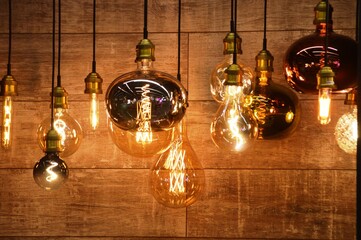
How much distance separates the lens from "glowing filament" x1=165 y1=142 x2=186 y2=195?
8.09 feet

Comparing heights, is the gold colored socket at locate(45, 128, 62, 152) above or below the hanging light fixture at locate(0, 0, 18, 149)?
below

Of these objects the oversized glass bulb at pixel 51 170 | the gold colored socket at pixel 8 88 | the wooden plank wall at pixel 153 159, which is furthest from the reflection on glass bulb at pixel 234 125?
the wooden plank wall at pixel 153 159

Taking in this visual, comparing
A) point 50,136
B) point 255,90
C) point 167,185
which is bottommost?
point 167,185

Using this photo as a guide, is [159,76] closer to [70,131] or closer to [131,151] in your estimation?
[131,151]

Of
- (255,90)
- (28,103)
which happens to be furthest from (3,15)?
Result: (255,90)

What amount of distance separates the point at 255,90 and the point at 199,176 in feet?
1.28

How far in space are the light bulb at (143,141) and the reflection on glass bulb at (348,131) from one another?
0.68 meters

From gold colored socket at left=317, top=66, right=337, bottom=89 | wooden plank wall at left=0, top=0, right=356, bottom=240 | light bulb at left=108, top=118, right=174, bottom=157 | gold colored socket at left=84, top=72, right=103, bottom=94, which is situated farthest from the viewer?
wooden plank wall at left=0, top=0, right=356, bottom=240

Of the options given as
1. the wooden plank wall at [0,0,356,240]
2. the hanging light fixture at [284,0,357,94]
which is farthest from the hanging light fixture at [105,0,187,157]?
the wooden plank wall at [0,0,356,240]

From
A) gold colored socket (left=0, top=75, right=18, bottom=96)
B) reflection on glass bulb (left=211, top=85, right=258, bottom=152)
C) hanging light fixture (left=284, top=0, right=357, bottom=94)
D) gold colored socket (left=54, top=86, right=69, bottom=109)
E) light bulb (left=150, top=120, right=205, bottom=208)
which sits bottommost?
light bulb (left=150, top=120, right=205, bottom=208)

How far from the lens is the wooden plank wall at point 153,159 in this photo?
3.21 meters

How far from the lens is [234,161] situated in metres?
3.25

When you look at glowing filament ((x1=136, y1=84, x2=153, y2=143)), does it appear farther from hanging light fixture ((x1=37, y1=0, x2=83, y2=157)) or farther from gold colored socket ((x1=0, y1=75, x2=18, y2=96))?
gold colored socket ((x1=0, y1=75, x2=18, y2=96))

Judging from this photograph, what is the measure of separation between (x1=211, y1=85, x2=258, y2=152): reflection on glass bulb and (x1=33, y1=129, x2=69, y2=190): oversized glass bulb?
0.53m
